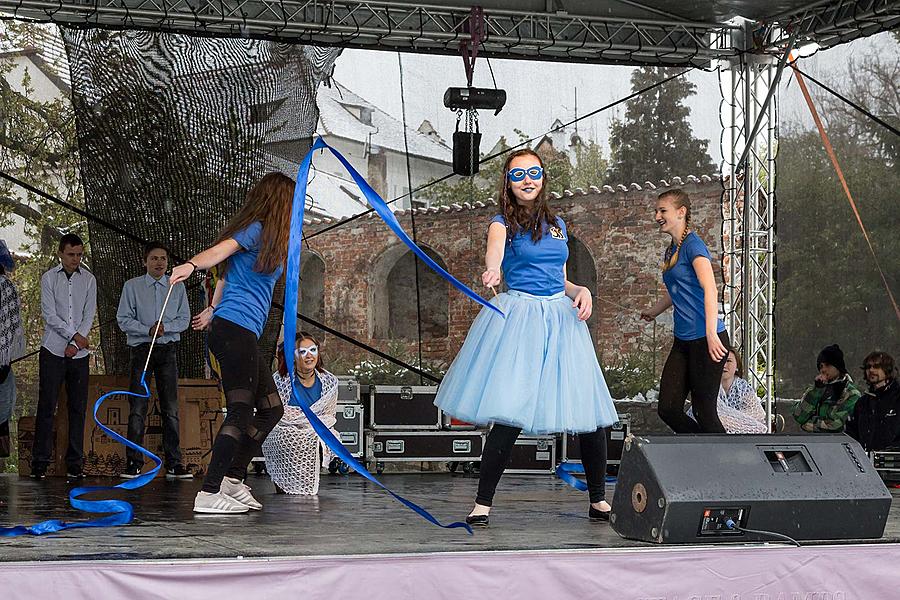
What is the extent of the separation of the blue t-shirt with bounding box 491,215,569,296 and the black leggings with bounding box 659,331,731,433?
0.94 metres

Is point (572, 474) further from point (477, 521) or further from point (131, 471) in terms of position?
point (477, 521)

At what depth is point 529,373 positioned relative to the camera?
170 inches

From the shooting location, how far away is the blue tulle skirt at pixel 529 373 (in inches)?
167

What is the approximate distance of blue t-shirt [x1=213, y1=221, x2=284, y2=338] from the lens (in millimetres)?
4633

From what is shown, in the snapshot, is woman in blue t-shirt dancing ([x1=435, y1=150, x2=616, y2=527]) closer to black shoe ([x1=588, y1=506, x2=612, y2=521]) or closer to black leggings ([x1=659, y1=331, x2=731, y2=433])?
black shoe ([x1=588, y1=506, x2=612, y2=521])

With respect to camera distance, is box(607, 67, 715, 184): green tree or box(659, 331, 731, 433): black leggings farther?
box(607, 67, 715, 184): green tree

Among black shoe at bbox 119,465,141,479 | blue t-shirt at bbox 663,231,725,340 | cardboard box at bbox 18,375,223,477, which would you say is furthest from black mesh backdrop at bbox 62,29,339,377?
blue t-shirt at bbox 663,231,725,340

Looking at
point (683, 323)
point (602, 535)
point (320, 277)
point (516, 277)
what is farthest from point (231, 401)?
point (320, 277)

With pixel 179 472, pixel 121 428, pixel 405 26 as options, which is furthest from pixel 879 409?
pixel 121 428

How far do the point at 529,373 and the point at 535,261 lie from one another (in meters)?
0.48

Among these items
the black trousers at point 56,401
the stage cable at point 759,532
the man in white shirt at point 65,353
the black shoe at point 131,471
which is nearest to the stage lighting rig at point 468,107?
the man in white shirt at point 65,353

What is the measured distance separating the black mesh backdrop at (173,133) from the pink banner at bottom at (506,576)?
5774 mm

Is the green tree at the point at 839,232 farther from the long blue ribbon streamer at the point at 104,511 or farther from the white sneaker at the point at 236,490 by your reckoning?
the long blue ribbon streamer at the point at 104,511

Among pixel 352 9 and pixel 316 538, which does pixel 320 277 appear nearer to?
pixel 352 9
